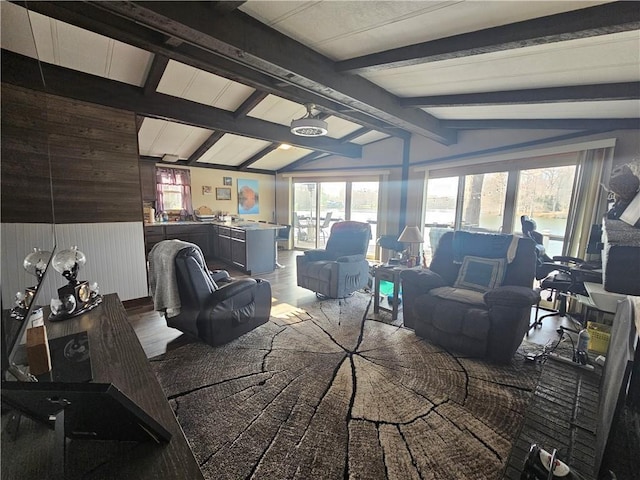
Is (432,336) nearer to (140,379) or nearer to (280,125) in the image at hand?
(140,379)

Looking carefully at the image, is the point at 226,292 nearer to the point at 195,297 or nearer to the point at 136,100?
the point at 195,297

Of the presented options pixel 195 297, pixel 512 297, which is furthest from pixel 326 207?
pixel 512 297

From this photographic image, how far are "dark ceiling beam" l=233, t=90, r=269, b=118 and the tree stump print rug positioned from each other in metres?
2.88

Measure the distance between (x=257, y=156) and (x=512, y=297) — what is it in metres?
5.62

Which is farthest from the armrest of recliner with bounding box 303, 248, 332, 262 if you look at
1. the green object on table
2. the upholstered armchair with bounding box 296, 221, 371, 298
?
the green object on table

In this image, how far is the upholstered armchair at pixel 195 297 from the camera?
2.25 m

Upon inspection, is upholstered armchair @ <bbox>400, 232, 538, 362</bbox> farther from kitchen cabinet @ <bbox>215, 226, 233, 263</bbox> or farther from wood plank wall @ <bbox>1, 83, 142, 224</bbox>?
kitchen cabinet @ <bbox>215, 226, 233, 263</bbox>

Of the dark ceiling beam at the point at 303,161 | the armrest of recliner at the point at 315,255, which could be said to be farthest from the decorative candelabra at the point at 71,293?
the dark ceiling beam at the point at 303,161

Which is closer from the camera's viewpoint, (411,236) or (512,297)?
(512,297)

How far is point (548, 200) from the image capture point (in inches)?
140

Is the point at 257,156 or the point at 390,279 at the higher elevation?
the point at 257,156

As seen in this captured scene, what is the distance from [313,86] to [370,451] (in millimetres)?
2569

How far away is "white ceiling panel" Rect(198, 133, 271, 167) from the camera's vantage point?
17.6 ft

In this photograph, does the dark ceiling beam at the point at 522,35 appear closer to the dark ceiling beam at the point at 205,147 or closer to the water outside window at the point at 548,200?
the water outside window at the point at 548,200
